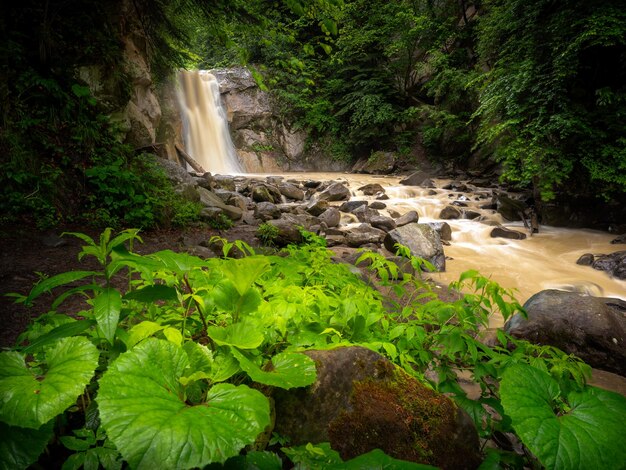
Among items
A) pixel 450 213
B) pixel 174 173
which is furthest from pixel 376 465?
pixel 450 213

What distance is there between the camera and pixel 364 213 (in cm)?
936

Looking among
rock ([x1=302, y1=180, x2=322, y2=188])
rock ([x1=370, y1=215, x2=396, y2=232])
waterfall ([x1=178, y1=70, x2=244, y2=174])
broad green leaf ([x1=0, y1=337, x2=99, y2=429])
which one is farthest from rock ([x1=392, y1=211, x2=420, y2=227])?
waterfall ([x1=178, y1=70, x2=244, y2=174])

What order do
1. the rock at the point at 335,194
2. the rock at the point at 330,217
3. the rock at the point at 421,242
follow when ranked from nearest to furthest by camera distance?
the rock at the point at 421,242 → the rock at the point at 330,217 → the rock at the point at 335,194

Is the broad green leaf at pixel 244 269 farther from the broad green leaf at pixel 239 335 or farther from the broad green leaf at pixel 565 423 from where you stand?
the broad green leaf at pixel 565 423

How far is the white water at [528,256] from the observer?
5508 millimetres

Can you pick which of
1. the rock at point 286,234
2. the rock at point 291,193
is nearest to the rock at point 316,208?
the rock at point 291,193

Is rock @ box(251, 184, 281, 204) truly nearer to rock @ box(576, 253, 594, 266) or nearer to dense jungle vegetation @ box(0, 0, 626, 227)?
dense jungle vegetation @ box(0, 0, 626, 227)

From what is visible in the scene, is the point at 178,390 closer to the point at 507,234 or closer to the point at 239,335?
the point at 239,335

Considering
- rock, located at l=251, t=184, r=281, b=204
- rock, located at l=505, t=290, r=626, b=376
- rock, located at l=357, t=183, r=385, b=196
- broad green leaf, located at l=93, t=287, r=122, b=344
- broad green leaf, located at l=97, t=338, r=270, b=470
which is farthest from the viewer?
rock, located at l=357, t=183, r=385, b=196

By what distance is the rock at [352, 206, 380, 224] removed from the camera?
900cm

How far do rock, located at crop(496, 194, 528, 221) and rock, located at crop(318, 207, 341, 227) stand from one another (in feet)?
17.0

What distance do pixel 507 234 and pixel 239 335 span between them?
8.84 metres

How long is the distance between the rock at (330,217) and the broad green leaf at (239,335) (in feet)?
23.9

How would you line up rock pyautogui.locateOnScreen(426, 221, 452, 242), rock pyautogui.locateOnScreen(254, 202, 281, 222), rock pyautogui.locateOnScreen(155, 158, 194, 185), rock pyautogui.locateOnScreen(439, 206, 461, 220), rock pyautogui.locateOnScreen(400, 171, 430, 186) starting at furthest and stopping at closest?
rock pyautogui.locateOnScreen(400, 171, 430, 186)
rock pyautogui.locateOnScreen(439, 206, 461, 220)
rock pyautogui.locateOnScreen(426, 221, 452, 242)
rock pyautogui.locateOnScreen(254, 202, 281, 222)
rock pyautogui.locateOnScreen(155, 158, 194, 185)
